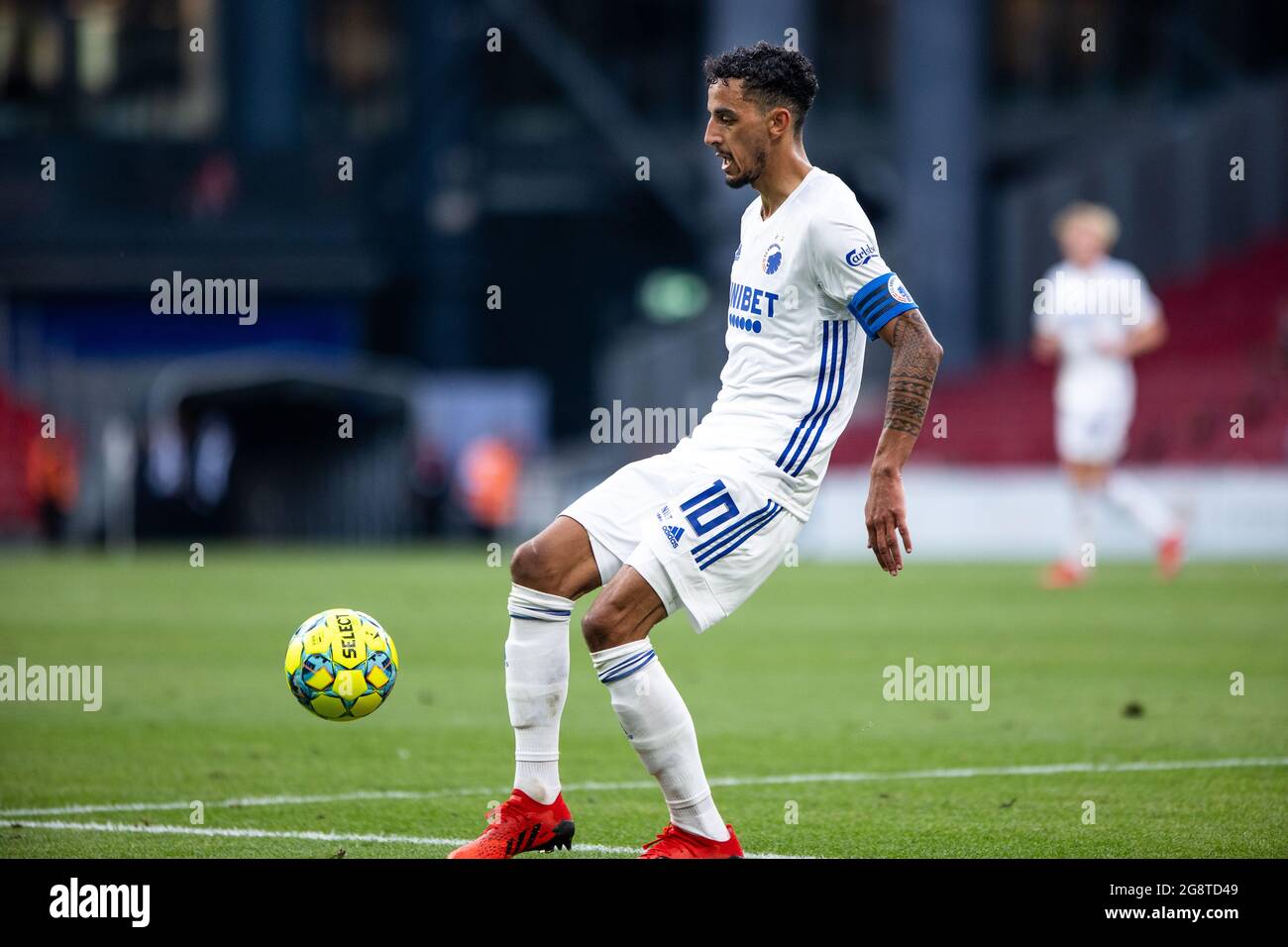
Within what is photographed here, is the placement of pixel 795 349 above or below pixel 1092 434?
below

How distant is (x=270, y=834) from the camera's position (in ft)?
20.7

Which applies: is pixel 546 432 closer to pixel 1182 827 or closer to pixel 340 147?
pixel 340 147

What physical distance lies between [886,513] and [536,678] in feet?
3.97

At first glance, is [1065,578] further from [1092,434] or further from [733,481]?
[733,481]

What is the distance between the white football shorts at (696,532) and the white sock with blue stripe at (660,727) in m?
0.21

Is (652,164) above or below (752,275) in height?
above

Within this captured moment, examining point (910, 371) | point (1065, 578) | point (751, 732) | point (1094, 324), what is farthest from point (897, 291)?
point (1094, 324)

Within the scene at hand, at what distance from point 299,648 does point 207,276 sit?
29.8 metres

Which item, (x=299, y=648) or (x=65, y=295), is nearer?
(x=299, y=648)

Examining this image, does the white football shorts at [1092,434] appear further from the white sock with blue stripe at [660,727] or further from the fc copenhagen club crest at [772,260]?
the white sock with blue stripe at [660,727]

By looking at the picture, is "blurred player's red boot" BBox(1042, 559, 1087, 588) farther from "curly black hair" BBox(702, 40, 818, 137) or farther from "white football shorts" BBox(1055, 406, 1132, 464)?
"curly black hair" BBox(702, 40, 818, 137)

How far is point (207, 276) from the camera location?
116ft
